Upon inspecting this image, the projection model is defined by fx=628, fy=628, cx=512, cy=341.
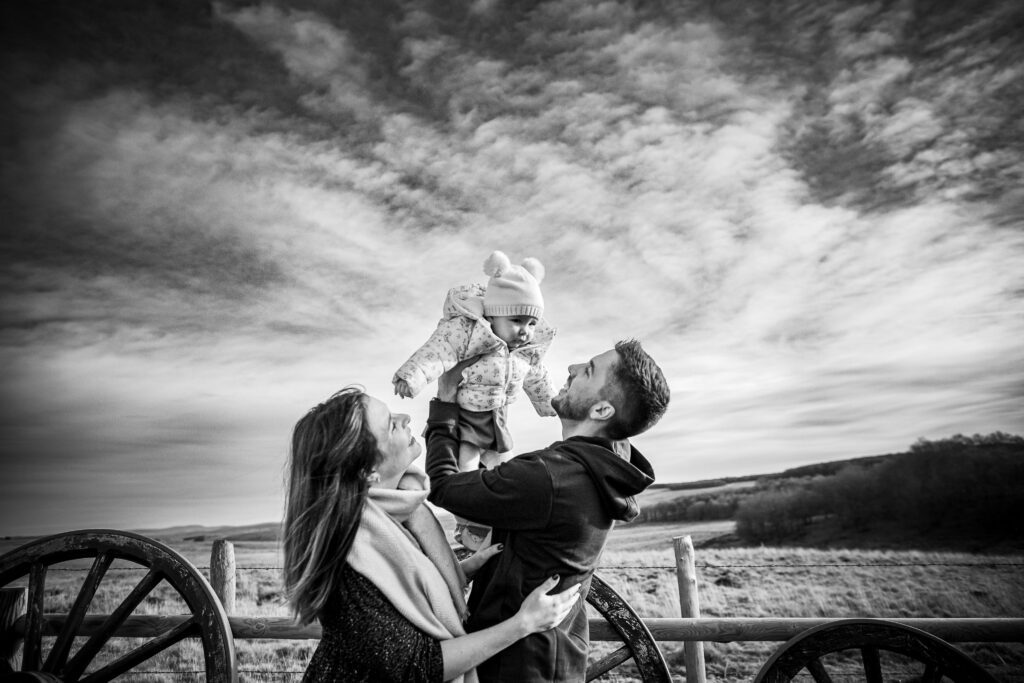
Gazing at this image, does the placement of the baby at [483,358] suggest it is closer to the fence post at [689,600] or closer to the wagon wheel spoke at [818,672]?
the wagon wheel spoke at [818,672]

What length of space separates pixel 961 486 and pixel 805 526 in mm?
8593

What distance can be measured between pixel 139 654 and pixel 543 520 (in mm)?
2156

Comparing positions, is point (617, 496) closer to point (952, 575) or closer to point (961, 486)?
point (952, 575)

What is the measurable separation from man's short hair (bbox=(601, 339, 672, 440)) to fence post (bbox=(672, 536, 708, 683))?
3710 mm

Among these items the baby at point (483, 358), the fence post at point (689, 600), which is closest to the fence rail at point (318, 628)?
the baby at point (483, 358)

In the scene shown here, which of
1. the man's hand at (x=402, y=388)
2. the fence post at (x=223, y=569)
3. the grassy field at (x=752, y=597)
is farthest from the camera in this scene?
the grassy field at (x=752, y=597)

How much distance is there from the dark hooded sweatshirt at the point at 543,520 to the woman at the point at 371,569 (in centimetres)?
8

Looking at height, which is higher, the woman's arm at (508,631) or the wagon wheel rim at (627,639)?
the woman's arm at (508,631)

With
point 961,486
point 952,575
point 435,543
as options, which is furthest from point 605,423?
point 961,486

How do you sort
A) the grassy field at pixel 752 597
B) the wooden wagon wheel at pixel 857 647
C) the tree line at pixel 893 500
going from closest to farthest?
the wooden wagon wheel at pixel 857 647, the grassy field at pixel 752 597, the tree line at pixel 893 500

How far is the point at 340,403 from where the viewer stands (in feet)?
6.35

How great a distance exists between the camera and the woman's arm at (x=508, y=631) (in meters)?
1.75

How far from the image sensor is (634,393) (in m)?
2.17

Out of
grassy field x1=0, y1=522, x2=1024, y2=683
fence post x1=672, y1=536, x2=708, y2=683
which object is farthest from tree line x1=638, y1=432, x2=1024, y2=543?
fence post x1=672, y1=536, x2=708, y2=683
